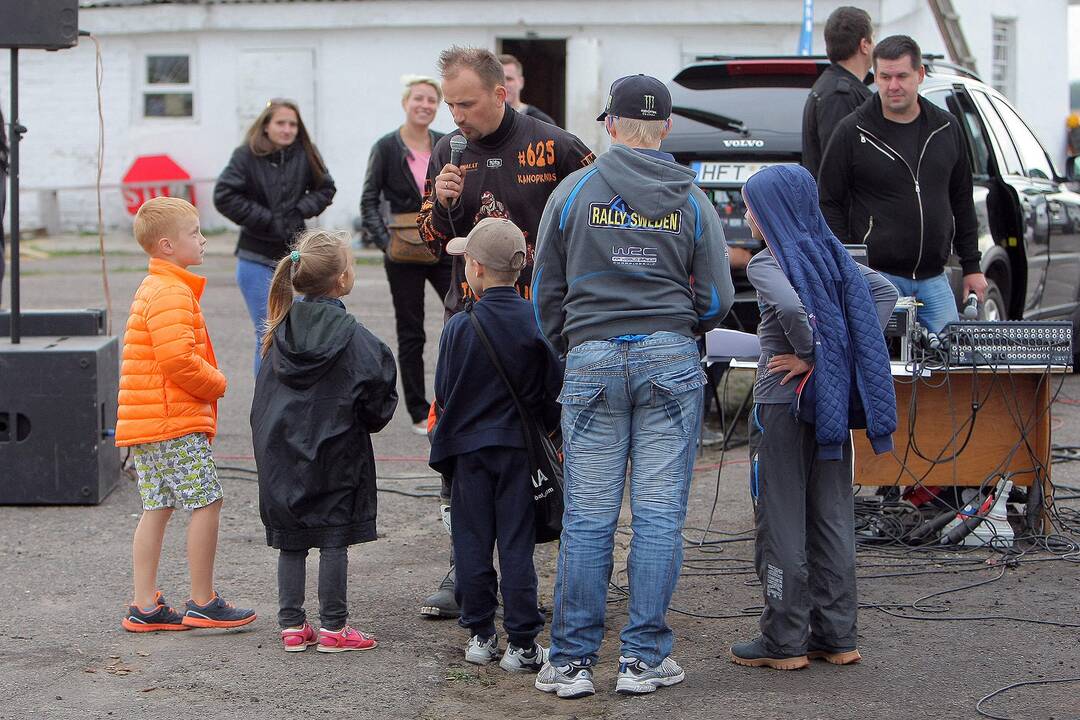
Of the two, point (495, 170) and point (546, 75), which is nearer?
point (495, 170)

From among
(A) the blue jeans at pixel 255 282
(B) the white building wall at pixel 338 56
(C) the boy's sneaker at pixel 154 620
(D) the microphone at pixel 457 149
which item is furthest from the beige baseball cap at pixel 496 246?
(B) the white building wall at pixel 338 56

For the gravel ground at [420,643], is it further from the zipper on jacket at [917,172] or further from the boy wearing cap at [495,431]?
the zipper on jacket at [917,172]

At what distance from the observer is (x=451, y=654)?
490 centimetres

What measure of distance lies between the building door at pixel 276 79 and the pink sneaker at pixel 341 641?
18173 millimetres

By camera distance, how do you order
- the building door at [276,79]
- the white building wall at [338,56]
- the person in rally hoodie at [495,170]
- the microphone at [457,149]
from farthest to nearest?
the building door at [276,79] < the white building wall at [338,56] < the microphone at [457,149] < the person in rally hoodie at [495,170]

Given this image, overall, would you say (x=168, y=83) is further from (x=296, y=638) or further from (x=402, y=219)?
(x=296, y=638)

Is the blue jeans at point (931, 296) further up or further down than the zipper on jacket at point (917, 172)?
further down

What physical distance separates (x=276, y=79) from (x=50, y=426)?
16388 millimetres

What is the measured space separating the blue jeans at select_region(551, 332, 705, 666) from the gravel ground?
0.24 m

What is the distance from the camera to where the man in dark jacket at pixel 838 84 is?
6902 millimetres

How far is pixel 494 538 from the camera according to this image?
189 inches

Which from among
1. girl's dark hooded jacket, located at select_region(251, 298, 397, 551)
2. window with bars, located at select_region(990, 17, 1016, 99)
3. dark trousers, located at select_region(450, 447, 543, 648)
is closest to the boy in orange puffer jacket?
girl's dark hooded jacket, located at select_region(251, 298, 397, 551)

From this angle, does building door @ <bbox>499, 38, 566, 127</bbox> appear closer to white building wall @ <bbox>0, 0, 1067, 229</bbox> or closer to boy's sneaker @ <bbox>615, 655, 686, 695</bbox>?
white building wall @ <bbox>0, 0, 1067, 229</bbox>

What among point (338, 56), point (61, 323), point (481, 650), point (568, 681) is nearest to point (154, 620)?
point (481, 650)
